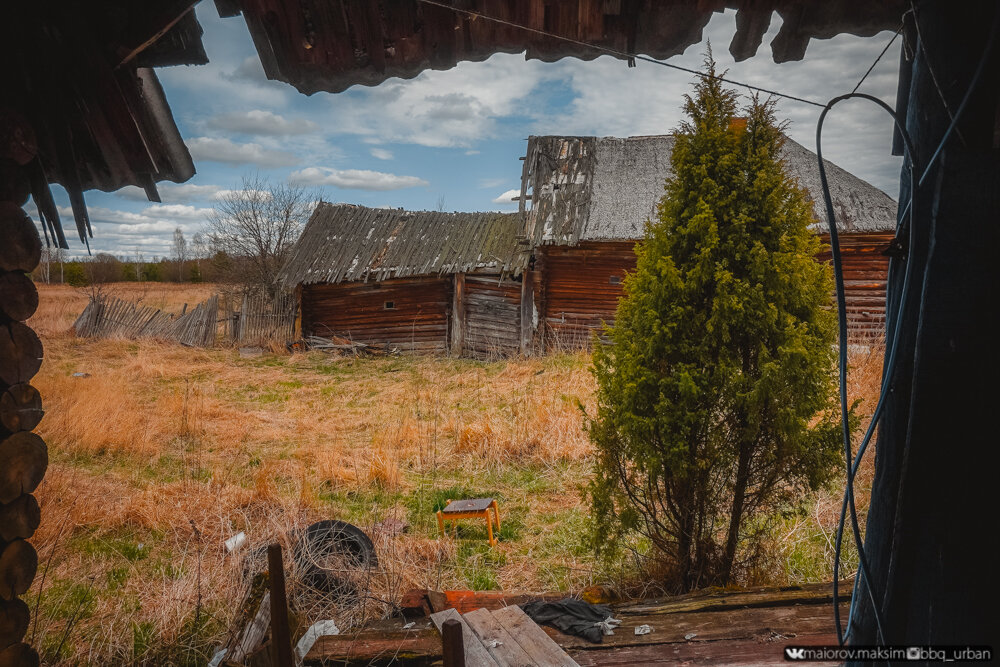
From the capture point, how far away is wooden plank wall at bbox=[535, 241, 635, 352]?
14.7 metres

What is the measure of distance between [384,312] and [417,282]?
1.38m

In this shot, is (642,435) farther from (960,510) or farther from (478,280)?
(478,280)

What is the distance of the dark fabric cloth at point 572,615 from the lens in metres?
3.16

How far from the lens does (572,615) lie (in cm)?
333

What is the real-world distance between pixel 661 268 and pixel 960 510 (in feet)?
7.40

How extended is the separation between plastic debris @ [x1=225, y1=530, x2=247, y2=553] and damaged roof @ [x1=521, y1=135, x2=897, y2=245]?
11.0 metres

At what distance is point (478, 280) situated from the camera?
52.2 ft

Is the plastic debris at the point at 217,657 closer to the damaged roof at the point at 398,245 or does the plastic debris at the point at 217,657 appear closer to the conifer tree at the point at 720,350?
the conifer tree at the point at 720,350

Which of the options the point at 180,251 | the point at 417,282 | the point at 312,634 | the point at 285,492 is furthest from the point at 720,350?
the point at 180,251

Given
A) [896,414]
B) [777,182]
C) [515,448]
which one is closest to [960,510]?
[896,414]

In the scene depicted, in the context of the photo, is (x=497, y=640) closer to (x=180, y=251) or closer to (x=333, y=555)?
(x=333, y=555)

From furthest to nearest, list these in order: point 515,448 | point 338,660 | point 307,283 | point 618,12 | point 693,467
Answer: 1. point 307,283
2. point 515,448
3. point 693,467
4. point 338,660
5. point 618,12

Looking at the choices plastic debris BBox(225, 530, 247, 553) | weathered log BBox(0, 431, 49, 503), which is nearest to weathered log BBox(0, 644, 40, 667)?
weathered log BBox(0, 431, 49, 503)

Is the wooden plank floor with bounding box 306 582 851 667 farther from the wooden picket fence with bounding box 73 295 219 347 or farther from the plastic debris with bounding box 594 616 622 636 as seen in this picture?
the wooden picket fence with bounding box 73 295 219 347
